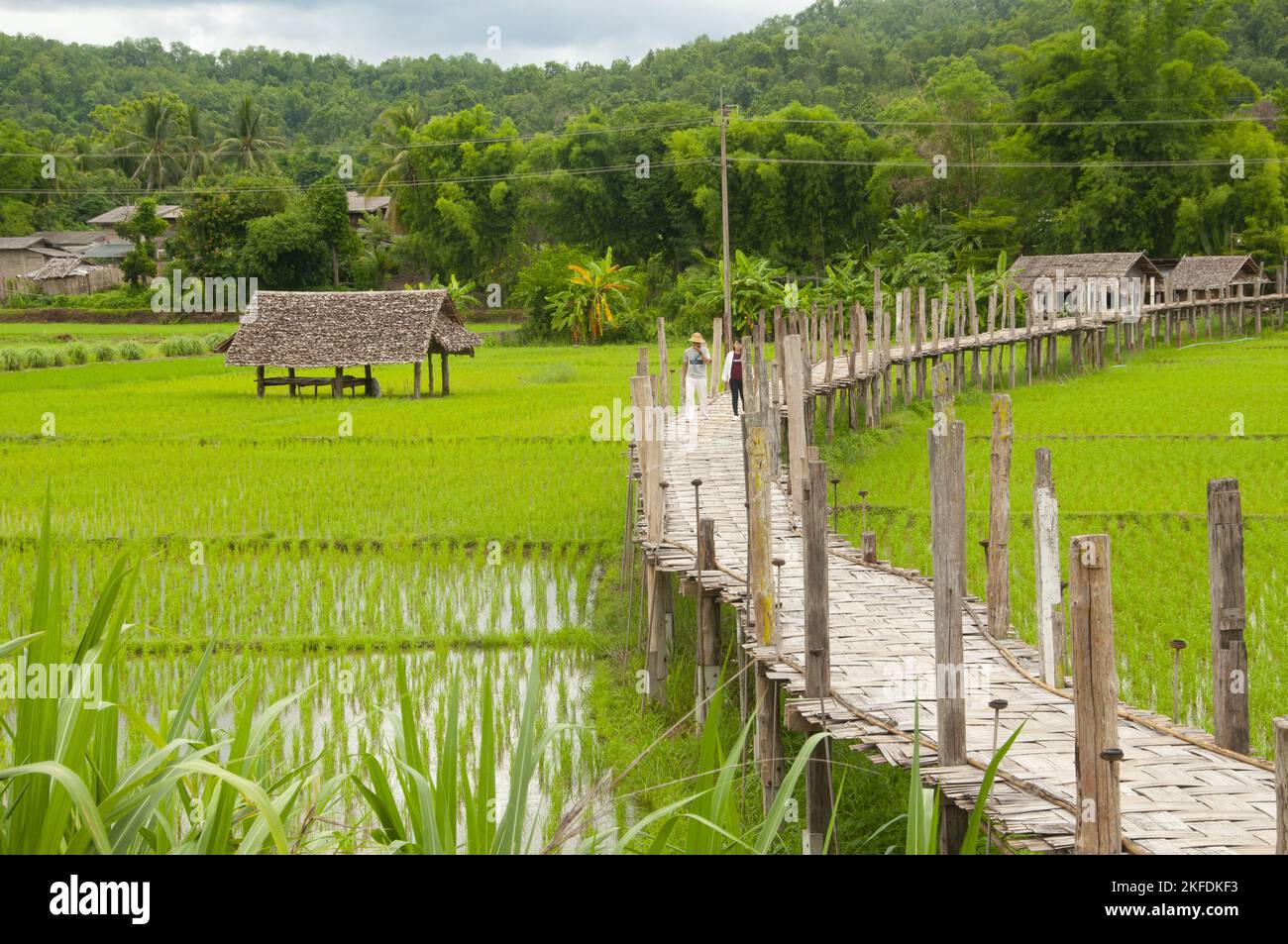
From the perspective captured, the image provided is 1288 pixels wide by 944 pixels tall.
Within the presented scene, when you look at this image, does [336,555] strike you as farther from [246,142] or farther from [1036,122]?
[246,142]

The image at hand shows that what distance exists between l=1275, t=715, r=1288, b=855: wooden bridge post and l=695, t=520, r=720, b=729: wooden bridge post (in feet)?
14.0

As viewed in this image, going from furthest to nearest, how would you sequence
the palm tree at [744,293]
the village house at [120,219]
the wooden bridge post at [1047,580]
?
the village house at [120,219] < the palm tree at [744,293] < the wooden bridge post at [1047,580]

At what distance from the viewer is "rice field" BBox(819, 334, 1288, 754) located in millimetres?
8250

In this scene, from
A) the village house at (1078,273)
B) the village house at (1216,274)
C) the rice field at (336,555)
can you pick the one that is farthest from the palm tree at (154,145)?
the village house at (1216,274)

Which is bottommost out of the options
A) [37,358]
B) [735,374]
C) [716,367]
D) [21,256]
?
[735,374]

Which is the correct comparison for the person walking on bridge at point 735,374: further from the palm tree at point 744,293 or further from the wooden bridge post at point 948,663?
the palm tree at point 744,293

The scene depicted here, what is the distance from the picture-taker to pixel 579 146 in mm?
44875

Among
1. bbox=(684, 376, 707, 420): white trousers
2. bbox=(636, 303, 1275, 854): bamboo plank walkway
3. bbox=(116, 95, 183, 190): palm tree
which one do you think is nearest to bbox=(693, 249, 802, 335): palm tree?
bbox=(684, 376, 707, 420): white trousers

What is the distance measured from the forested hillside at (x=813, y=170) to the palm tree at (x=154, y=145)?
12 cm

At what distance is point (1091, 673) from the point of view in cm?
394

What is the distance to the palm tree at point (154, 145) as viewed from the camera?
178ft

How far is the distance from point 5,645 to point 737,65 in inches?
2591

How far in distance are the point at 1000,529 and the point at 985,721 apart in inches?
68.5

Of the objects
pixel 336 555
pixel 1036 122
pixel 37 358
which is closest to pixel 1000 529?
pixel 336 555
